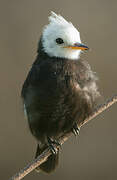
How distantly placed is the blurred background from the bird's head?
1907 millimetres

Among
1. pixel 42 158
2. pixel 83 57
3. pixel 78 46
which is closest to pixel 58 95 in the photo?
pixel 78 46

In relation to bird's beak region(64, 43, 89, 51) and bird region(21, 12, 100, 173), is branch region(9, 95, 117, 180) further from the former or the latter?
bird's beak region(64, 43, 89, 51)

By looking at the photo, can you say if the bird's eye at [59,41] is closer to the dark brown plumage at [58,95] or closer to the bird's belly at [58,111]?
the dark brown plumage at [58,95]

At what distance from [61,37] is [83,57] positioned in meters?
2.13

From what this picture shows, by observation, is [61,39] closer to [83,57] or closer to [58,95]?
[58,95]

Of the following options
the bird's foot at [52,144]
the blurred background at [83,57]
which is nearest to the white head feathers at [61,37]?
the bird's foot at [52,144]

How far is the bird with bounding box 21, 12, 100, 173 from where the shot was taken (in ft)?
20.2

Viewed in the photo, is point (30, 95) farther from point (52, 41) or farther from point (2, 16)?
point (2, 16)

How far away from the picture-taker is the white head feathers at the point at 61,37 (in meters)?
6.36

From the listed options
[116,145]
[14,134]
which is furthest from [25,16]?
[116,145]

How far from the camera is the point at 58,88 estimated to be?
6137mm

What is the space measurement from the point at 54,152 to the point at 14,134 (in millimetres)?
2503

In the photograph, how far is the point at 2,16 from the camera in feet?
27.5

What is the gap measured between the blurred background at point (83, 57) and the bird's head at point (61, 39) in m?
1.91
